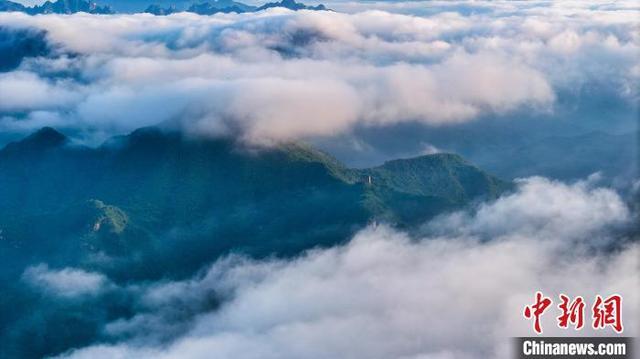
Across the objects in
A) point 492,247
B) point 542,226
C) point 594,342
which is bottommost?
point 594,342

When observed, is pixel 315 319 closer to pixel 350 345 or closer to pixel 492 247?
pixel 350 345

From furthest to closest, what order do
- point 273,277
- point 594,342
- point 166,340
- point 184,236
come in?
point 184,236 → point 273,277 → point 166,340 → point 594,342

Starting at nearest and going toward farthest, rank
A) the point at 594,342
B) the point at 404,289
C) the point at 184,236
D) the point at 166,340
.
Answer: the point at 594,342, the point at 166,340, the point at 404,289, the point at 184,236

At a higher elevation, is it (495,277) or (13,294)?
(495,277)

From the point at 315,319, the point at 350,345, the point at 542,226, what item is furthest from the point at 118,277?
the point at 542,226

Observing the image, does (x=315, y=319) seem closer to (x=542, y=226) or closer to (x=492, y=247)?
(x=492, y=247)

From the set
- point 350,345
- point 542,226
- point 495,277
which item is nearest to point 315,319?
point 350,345

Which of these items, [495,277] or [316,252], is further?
[316,252]

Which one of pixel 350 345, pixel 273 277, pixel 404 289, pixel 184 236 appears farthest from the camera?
pixel 184 236

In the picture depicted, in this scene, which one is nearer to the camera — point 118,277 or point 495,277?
point 495,277
